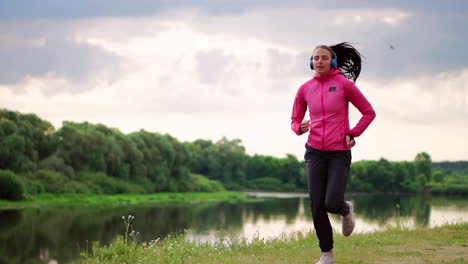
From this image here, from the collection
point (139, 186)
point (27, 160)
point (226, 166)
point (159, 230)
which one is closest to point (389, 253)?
point (159, 230)

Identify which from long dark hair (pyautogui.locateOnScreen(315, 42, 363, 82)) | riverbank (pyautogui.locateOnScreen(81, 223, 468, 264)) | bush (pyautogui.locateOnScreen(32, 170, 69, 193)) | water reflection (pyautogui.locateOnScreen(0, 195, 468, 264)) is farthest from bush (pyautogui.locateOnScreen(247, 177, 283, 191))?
long dark hair (pyautogui.locateOnScreen(315, 42, 363, 82))

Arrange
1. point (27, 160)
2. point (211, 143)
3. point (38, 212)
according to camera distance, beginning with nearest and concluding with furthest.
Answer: point (38, 212)
point (27, 160)
point (211, 143)

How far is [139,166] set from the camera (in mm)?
63719

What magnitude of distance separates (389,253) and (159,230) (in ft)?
77.7

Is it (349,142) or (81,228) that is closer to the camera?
(349,142)

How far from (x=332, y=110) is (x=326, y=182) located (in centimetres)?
78

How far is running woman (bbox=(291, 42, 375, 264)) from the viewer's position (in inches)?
227

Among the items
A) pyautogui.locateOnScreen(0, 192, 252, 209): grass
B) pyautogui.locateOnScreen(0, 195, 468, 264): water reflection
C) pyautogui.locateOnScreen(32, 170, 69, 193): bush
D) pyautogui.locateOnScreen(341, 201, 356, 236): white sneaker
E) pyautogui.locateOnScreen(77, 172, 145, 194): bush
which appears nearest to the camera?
pyautogui.locateOnScreen(341, 201, 356, 236): white sneaker

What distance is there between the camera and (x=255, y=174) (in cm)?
10669

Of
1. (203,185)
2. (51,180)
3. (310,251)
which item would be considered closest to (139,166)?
(51,180)

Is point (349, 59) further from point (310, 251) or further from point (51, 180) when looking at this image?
point (51, 180)

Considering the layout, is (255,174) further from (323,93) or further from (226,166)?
(323,93)

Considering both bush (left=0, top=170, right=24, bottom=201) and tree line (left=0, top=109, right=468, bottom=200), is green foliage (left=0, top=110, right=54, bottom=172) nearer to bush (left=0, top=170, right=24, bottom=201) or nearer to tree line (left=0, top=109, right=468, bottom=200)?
tree line (left=0, top=109, right=468, bottom=200)

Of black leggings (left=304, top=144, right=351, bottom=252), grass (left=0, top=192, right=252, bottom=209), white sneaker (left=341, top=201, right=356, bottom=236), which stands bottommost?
grass (left=0, top=192, right=252, bottom=209)
